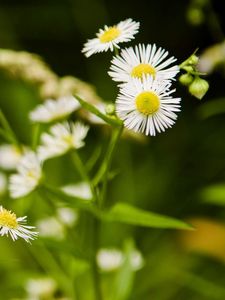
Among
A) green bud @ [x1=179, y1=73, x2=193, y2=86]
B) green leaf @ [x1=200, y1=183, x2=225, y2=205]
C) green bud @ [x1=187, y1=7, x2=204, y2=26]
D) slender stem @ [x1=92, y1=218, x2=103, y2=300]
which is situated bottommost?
slender stem @ [x1=92, y1=218, x2=103, y2=300]

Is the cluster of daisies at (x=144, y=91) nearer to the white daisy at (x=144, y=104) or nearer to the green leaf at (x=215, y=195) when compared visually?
the white daisy at (x=144, y=104)

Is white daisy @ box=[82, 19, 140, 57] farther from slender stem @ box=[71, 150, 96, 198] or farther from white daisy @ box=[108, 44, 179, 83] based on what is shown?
slender stem @ box=[71, 150, 96, 198]

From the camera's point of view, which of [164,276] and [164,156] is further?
[164,156]

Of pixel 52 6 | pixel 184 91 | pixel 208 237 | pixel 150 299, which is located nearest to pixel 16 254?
pixel 150 299

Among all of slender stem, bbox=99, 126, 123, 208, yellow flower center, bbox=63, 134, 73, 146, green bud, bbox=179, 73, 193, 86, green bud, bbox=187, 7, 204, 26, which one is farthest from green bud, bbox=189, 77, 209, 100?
green bud, bbox=187, 7, 204, 26

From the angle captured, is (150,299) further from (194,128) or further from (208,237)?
(194,128)

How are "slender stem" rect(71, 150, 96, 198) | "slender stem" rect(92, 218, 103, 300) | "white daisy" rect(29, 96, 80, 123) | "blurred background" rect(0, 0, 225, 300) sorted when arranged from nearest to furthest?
1. "slender stem" rect(71, 150, 96, 198)
2. "slender stem" rect(92, 218, 103, 300)
3. "white daisy" rect(29, 96, 80, 123)
4. "blurred background" rect(0, 0, 225, 300)
